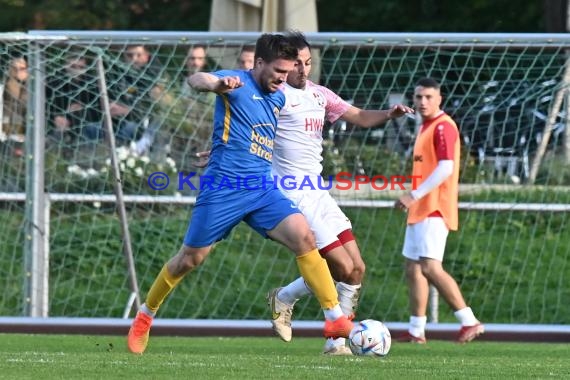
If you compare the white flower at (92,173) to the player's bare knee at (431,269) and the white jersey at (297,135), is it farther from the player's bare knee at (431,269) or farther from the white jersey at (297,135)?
the white jersey at (297,135)

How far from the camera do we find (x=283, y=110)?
9883 mm

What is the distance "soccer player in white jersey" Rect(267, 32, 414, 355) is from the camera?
981 cm

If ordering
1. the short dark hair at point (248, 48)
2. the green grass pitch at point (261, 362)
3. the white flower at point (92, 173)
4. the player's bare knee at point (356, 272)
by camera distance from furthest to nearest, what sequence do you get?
the white flower at point (92, 173)
the short dark hair at point (248, 48)
the player's bare knee at point (356, 272)
the green grass pitch at point (261, 362)

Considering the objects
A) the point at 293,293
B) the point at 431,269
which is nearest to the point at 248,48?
the point at 431,269

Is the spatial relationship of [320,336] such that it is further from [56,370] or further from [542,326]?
[56,370]

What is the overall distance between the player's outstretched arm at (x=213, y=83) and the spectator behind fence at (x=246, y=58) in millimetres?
3164

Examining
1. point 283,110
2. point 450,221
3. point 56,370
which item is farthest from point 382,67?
point 56,370

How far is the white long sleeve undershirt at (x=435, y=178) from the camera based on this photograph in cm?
1113

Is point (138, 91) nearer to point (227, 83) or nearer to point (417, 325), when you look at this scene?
point (417, 325)

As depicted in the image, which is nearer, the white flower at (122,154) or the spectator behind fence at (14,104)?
the spectator behind fence at (14,104)

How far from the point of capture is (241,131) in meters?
9.01

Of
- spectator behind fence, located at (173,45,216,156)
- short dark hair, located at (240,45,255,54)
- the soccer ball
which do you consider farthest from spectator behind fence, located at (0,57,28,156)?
the soccer ball

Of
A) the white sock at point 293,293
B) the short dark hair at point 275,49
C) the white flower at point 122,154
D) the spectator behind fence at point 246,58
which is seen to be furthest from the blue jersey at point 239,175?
the white flower at point 122,154

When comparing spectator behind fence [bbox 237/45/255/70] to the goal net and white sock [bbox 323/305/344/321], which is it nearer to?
the goal net
